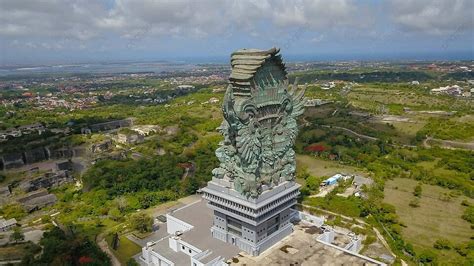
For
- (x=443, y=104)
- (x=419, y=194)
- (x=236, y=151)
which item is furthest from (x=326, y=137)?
(x=443, y=104)

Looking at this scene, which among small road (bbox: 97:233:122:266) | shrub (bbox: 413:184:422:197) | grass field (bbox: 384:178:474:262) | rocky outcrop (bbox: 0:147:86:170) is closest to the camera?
small road (bbox: 97:233:122:266)

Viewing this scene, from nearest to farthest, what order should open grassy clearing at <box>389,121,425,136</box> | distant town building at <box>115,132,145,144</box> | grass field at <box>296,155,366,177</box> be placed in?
1. grass field at <box>296,155,366,177</box>
2. distant town building at <box>115,132,145,144</box>
3. open grassy clearing at <box>389,121,425,136</box>

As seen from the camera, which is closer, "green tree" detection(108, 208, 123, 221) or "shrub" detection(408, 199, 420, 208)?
"green tree" detection(108, 208, 123, 221)

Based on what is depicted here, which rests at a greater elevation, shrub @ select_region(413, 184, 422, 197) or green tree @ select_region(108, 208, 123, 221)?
shrub @ select_region(413, 184, 422, 197)

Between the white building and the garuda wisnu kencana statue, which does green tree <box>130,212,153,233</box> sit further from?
the garuda wisnu kencana statue

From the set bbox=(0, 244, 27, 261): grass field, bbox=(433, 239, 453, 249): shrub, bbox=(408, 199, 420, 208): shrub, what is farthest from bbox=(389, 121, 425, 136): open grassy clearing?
bbox=(0, 244, 27, 261): grass field

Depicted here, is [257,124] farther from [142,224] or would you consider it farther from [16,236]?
[16,236]

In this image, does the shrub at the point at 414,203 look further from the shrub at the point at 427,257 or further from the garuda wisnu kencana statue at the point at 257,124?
the garuda wisnu kencana statue at the point at 257,124
